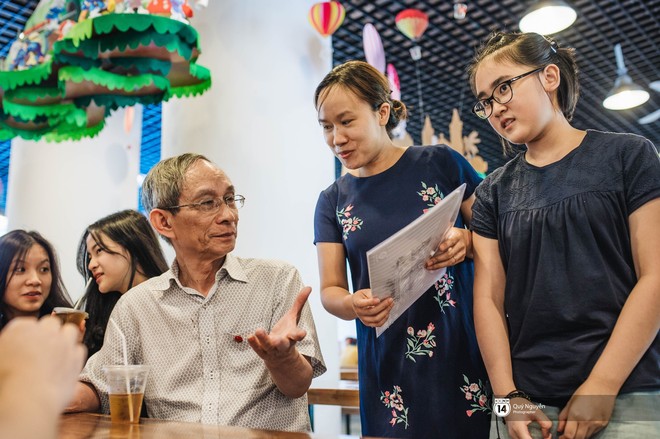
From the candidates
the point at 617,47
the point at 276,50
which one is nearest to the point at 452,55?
the point at 617,47

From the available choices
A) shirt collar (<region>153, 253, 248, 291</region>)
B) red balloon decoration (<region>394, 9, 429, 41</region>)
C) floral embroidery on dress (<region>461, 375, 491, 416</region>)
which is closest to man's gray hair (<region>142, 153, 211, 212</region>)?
shirt collar (<region>153, 253, 248, 291</region>)

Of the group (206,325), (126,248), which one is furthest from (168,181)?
(126,248)

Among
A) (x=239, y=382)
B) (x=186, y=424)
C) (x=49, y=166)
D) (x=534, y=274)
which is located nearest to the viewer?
→ (x=186, y=424)

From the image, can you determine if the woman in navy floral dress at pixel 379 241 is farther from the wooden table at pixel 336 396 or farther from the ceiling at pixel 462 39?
the ceiling at pixel 462 39

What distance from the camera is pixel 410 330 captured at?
1.59m

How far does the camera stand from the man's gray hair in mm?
1767

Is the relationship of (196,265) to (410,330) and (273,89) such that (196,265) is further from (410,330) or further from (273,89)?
(273,89)

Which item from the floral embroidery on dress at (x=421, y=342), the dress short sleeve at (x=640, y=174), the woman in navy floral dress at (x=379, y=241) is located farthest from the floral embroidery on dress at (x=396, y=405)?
the dress short sleeve at (x=640, y=174)

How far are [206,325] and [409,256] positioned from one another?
0.67 metres

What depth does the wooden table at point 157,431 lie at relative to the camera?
3.32ft

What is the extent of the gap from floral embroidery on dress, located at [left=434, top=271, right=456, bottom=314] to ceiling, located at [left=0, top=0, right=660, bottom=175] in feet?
10.1

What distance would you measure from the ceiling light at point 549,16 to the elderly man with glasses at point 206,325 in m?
3.66

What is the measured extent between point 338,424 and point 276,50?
2.16 metres

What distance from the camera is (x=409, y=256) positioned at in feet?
4.12
